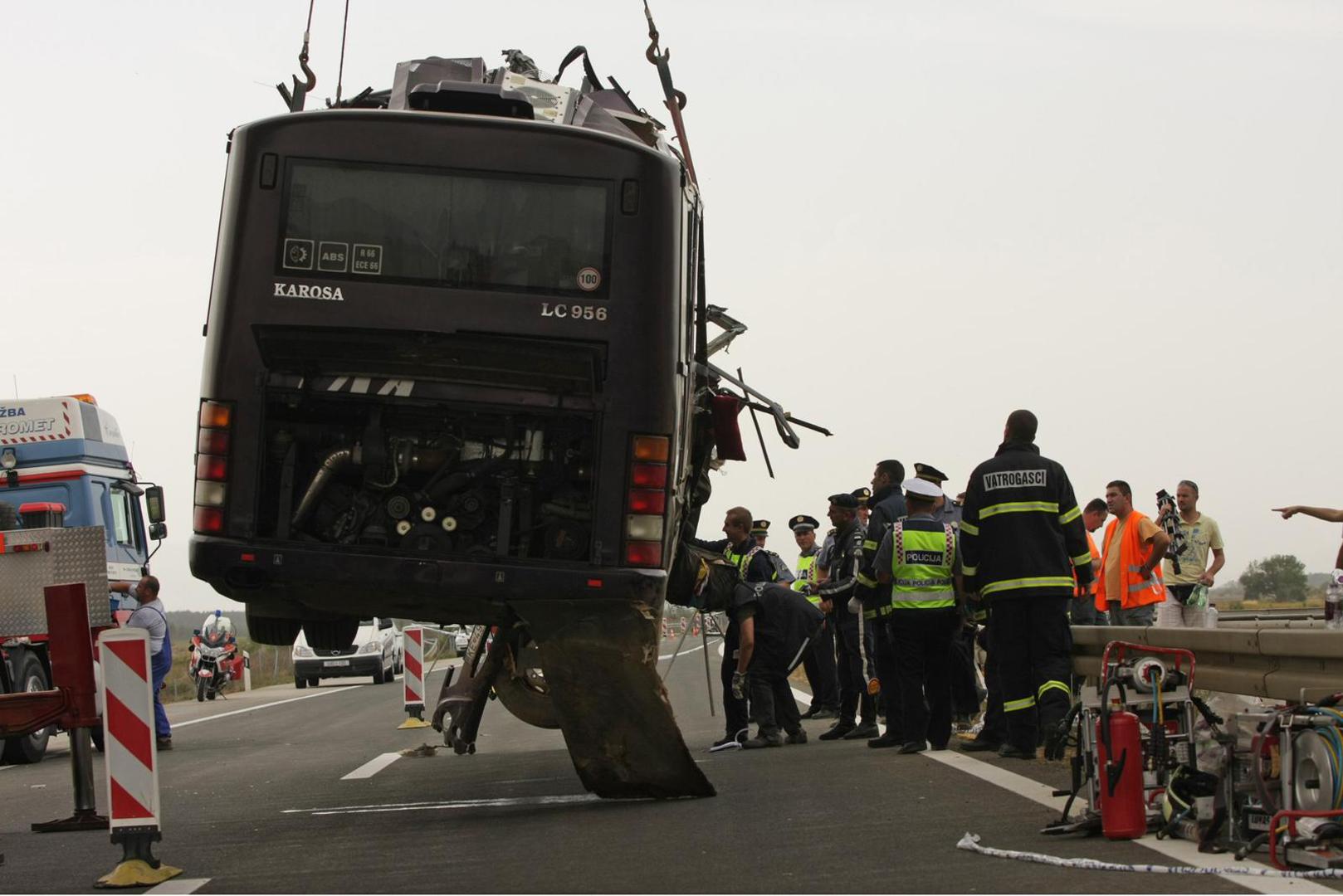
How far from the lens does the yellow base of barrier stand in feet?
25.1

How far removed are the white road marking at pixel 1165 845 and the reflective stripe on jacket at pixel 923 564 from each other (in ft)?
3.71

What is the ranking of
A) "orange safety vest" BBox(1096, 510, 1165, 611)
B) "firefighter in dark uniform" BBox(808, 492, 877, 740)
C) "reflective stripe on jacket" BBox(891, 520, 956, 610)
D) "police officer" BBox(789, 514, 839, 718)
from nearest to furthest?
1. "reflective stripe on jacket" BBox(891, 520, 956, 610)
2. "firefighter in dark uniform" BBox(808, 492, 877, 740)
3. "orange safety vest" BBox(1096, 510, 1165, 611)
4. "police officer" BBox(789, 514, 839, 718)

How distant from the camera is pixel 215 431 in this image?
912 cm

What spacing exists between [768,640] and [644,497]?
4.91 meters

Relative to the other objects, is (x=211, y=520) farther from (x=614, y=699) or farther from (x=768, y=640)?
(x=768, y=640)

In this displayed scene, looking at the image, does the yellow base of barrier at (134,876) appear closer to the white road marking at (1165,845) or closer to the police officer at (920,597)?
the white road marking at (1165,845)

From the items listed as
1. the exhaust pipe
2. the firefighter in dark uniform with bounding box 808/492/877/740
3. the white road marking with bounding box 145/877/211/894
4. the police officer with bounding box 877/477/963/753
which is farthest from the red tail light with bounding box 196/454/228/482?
the firefighter in dark uniform with bounding box 808/492/877/740

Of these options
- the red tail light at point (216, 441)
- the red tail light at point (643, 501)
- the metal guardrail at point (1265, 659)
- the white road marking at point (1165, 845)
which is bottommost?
the white road marking at point (1165, 845)

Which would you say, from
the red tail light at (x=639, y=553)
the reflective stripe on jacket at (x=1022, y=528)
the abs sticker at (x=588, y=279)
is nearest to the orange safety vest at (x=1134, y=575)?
the reflective stripe on jacket at (x=1022, y=528)

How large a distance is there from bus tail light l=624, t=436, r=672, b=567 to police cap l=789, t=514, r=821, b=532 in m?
9.08

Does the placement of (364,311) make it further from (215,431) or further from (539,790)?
(539,790)

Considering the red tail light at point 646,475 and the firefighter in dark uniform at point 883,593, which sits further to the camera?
the firefighter in dark uniform at point 883,593

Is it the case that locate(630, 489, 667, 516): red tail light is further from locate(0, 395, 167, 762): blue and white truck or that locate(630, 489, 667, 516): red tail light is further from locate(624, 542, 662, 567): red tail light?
locate(0, 395, 167, 762): blue and white truck

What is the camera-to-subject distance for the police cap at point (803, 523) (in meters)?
18.2
